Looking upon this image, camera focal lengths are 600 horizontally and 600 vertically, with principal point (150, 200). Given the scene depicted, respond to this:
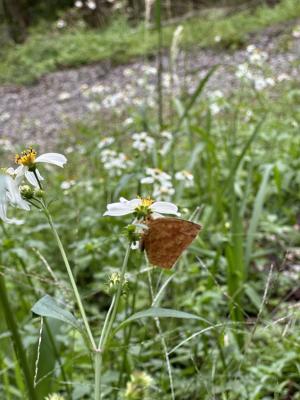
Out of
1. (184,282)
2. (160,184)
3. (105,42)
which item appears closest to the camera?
(160,184)

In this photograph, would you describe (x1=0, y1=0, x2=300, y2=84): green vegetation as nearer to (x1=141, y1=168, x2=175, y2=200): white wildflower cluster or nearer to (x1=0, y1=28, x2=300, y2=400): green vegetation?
(x1=0, y1=28, x2=300, y2=400): green vegetation

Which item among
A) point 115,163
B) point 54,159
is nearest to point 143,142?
point 115,163

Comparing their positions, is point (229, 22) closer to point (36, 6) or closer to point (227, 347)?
point (36, 6)

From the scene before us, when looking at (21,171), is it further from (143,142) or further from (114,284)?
(143,142)

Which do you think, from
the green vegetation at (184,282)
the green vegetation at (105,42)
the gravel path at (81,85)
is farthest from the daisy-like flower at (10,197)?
the green vegetation at (105,42)

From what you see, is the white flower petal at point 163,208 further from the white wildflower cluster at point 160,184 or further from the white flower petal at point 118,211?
the white wildflower cluster at point 160,184

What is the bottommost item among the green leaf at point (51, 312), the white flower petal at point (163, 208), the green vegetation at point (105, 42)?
the green vegetation at point (105, 42)
